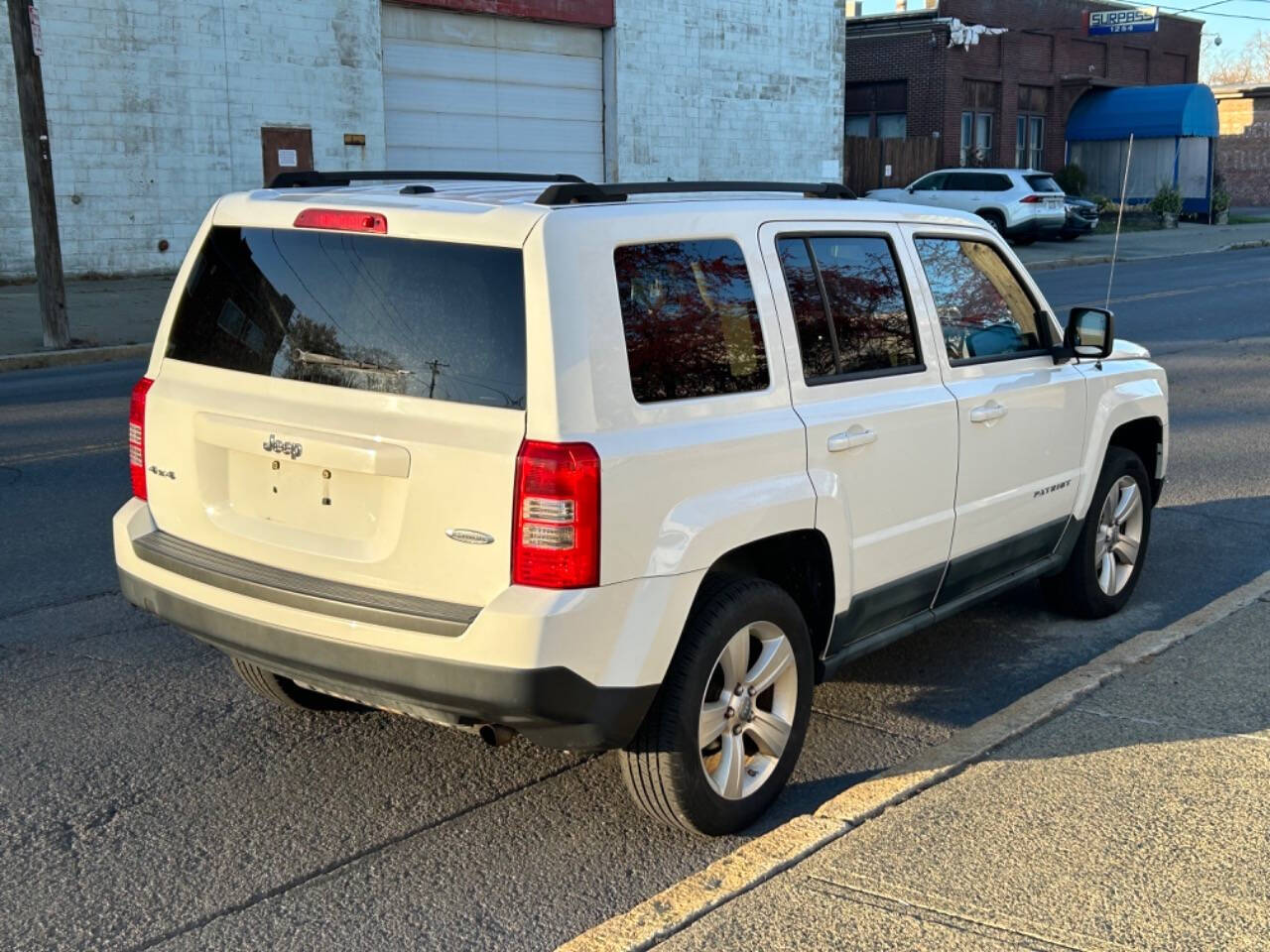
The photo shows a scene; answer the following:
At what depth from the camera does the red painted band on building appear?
26.1 m

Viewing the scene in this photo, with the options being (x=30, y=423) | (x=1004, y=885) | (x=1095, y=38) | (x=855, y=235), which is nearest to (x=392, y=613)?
(x=1004, y=885)

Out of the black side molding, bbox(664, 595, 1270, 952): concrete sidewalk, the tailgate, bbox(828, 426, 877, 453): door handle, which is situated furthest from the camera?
the black side molding

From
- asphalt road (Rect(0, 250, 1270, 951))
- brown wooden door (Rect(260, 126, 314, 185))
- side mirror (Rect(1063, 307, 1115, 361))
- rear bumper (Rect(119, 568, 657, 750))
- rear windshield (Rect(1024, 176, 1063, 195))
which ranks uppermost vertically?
brown wooden door (Rect(260, 126, 314, 185))

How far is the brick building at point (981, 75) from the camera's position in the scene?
41.5 metres

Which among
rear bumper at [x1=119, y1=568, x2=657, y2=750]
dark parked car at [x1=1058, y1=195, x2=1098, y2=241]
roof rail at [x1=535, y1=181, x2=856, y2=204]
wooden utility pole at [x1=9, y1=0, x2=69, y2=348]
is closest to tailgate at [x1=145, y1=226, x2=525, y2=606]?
rear bumper at [x1=119, y1=568, x2=657, y2=750]

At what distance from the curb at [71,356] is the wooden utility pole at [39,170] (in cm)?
37

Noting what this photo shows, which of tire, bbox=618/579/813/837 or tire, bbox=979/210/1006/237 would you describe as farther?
tire, bbox=979/210/1006/237

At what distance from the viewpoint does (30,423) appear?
36.0 ft

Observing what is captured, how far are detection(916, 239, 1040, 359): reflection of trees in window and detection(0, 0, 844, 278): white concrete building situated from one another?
19825 mm

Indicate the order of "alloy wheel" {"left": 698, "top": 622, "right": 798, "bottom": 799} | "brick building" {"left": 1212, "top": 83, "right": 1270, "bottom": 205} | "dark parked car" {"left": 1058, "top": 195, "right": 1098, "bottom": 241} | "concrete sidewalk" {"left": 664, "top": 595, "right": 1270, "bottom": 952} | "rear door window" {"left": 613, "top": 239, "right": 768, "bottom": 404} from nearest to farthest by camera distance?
1. "concrete sidewalk" {"left": 664, "top": 595, "right": 1270, "bottom": 952}
2. "rear door window" {"left": 613, "top": 239, "right": 768, "bottom": 404}
3. "alloy wheel" {"left": 698, "top": 622, "right": 798, "bottom": 799}
4. "dark parked car" {"left": 1058, "top": 195, "right": 1098, "bottom": 241}
5. "brick building" {"left": 1212, "top": 83, "right": 1270, "bottom": 205}

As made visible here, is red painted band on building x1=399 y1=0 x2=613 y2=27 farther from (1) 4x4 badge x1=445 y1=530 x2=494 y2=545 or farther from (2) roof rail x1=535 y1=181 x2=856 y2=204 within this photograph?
(1) 4x4 badge x1=445 y1=530 x2=494 y2=545

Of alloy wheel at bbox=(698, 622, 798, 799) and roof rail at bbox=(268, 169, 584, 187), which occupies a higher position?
roof rail at bbox=(268, 169, 584, 187)

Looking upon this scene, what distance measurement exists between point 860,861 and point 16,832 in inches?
95.1

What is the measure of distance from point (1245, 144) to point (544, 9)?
148 ft
